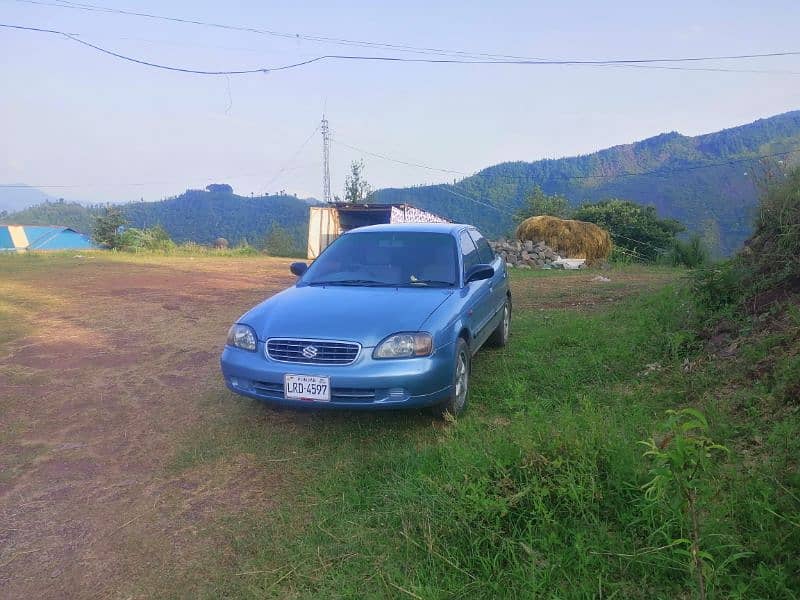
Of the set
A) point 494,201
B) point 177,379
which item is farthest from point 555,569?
point 494,201

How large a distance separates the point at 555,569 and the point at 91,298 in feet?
35.2

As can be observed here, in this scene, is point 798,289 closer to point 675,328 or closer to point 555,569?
point 675,328

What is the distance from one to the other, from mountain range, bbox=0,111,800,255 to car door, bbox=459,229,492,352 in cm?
4315

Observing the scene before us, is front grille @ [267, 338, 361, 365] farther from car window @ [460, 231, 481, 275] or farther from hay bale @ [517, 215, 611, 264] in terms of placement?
hay bale @ [517, 215, 611, 264]

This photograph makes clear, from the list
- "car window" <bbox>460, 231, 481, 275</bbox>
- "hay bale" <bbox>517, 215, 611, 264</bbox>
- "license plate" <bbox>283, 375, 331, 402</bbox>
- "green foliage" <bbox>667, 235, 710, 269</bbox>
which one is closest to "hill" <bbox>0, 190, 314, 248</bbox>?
"hay bale" <bbox>517, 215, 611, 264</bbox>

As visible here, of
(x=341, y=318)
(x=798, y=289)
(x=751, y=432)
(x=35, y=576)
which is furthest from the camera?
(x=798, y=289)

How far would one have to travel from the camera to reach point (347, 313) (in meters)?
3.96

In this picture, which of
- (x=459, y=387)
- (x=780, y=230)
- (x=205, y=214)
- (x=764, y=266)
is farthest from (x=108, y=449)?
(x=205, y=214)

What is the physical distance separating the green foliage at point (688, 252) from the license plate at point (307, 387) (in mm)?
16312

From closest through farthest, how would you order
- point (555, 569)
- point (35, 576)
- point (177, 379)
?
point (555, 569) < point (35, 576) < point (177, 379)

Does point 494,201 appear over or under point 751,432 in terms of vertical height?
over

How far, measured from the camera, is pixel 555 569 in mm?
2203

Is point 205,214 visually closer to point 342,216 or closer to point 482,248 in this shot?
point 342,216

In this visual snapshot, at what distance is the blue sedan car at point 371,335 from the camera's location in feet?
11.9
